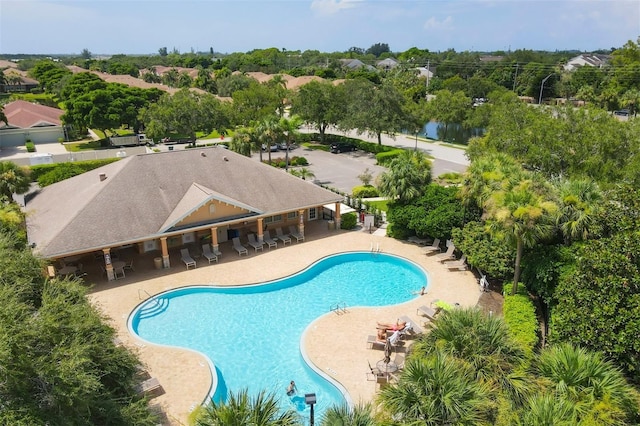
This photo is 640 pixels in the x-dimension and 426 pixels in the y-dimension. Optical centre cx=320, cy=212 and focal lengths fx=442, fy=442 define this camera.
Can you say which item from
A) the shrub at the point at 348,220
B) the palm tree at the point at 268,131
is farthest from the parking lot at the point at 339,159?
the shrub at the point at 348,220

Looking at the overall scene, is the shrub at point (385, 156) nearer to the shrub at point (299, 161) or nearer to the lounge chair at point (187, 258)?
the shrub at point (299, 161)

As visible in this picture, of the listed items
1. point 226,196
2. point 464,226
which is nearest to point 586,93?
point 464,226

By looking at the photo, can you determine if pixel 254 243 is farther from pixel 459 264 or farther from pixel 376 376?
pixel 376 376

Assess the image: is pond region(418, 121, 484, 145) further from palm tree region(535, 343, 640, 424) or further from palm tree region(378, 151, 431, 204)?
palm tree region(535, 343, 640, 424)

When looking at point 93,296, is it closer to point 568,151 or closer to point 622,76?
point 568,151

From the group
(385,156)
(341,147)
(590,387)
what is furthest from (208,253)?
(341,147)

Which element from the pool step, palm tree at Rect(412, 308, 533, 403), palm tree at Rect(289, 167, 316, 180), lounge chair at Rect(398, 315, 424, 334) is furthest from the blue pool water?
palm tree at Rect(289, 167, 316, 180)
